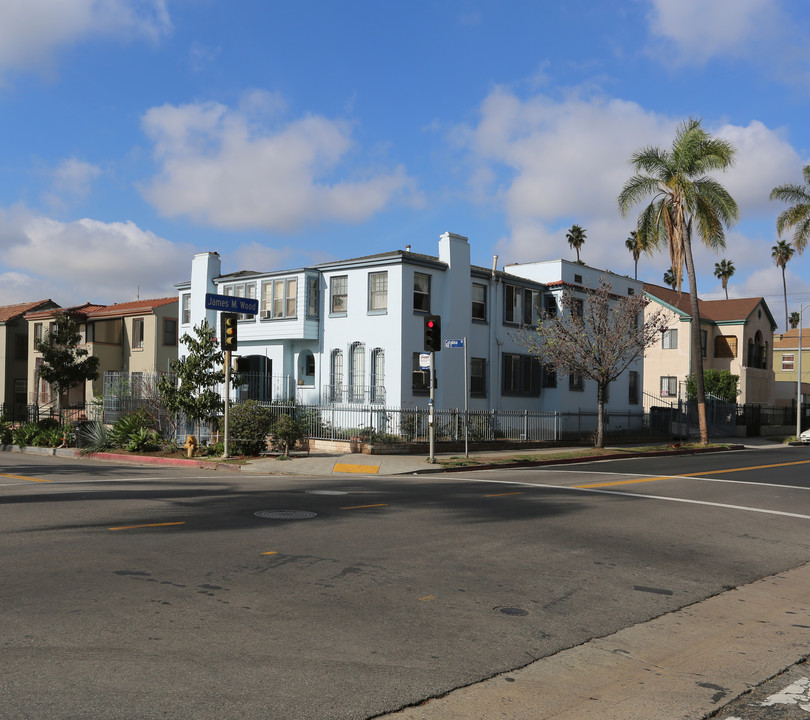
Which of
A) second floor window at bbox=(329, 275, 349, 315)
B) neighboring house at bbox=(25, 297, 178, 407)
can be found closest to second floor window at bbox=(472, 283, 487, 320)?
second floor window at bbox=(329, 275, 349, 315)

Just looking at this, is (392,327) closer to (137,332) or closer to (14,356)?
(137,332)

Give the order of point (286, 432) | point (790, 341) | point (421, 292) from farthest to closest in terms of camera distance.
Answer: point (790, 341)
point (421, 292)
point (286, 432)

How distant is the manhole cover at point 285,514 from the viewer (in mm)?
11258

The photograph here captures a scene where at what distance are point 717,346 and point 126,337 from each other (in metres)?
42.5

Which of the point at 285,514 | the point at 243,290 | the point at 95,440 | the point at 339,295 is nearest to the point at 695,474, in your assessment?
the point at 285,514

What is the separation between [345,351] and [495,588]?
25154 millimetres

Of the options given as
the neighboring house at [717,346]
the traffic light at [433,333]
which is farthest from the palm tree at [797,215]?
the traffic light at [433,333]

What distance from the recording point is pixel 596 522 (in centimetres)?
1176

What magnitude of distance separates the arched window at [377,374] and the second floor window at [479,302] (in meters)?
4.99

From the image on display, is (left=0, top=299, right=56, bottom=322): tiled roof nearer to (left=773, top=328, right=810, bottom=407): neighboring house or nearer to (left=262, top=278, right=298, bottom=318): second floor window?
(left=262, top=278, right=298, bottom=318): second floor window

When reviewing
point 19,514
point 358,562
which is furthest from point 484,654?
point 19,514

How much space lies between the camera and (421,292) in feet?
102

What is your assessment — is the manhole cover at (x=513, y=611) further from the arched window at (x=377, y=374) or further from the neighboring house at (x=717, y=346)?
the neighboring house at (x=717, y=346)

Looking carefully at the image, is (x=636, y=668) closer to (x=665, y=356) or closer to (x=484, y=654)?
(x=484, y=654)
